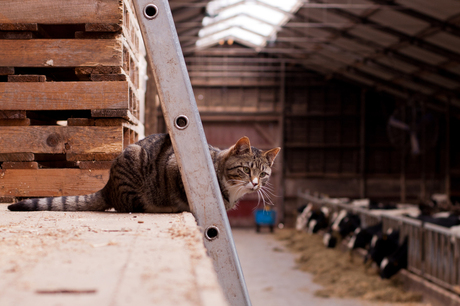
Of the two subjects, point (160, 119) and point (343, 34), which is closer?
point (343, 34)

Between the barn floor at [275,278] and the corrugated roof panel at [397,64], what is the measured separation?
21.3ft

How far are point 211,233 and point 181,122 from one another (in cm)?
47

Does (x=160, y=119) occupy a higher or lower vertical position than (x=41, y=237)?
higher

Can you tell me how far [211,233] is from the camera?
190 cm

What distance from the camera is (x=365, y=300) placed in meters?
8.15

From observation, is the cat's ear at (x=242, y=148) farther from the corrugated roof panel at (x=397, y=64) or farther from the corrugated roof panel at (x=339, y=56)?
the corrugated roof panel at (x=339, y=56)

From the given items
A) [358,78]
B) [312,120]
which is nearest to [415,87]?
[358,78]

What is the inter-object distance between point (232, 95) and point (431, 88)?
701 cm

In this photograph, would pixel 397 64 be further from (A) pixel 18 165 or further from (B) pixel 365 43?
(A) pixel 18 165

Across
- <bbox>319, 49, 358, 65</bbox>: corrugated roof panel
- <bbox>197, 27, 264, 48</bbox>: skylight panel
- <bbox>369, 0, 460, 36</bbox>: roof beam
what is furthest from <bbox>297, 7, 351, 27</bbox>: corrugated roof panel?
<bbox>197, 27, 264, 48</bbox>: skylight panel

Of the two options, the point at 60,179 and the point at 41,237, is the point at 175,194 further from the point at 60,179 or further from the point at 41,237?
the point at 41,237

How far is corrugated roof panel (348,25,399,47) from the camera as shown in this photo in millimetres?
12445

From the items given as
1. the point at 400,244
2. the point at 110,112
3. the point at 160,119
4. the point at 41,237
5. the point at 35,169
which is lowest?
the point at 400,244

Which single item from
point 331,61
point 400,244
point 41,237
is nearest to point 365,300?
point 400,244
